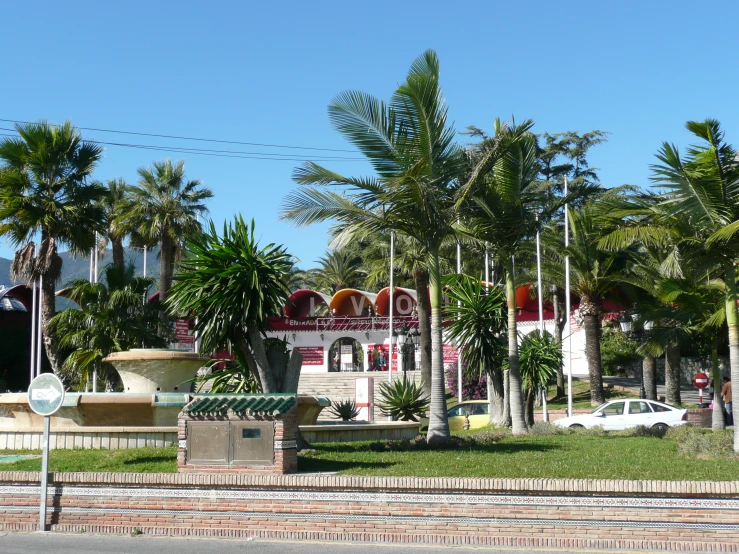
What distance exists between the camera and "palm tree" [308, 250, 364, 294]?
66250 mm

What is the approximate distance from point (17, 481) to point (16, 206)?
14.5 metres

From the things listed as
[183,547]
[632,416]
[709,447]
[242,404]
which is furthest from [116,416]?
[632,416]

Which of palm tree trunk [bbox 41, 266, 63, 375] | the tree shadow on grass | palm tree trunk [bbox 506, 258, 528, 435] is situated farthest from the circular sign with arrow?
palm tree trunk [bbox 41, 266, 63, 375]

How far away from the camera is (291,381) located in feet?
49.2

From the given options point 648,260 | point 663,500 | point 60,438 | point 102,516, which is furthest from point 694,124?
point 648,260

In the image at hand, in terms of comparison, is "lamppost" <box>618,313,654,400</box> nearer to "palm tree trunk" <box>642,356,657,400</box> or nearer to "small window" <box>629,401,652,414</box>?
"palm tree trunk" <box>642,356,657,400</box>

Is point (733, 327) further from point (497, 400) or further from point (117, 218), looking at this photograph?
point (117, 218)

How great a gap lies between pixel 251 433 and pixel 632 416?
16535 mm

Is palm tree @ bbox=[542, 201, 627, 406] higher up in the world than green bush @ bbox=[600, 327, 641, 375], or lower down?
higher up

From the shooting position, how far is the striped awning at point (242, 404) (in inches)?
438

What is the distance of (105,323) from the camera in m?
24.5

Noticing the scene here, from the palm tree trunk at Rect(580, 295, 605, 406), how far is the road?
22.4 m

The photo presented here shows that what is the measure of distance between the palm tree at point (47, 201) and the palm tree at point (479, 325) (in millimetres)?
11816

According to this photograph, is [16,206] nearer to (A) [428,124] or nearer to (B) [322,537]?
(A) [428,124]
